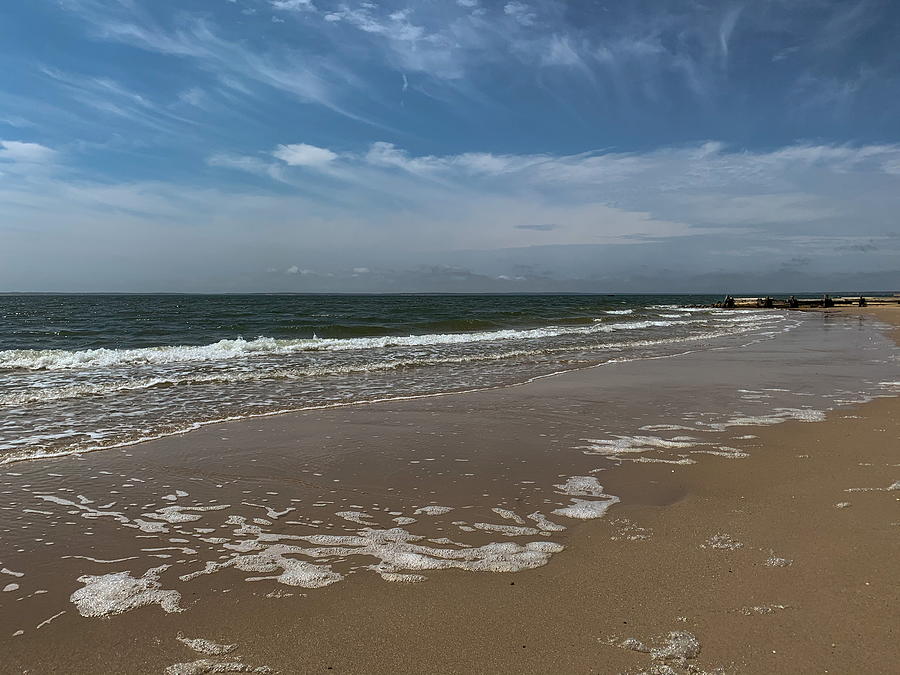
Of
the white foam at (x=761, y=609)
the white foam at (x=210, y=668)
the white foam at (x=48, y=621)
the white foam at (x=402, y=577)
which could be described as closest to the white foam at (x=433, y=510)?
the white foam at (x=402, y=577)

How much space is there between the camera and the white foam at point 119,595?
3.30 m

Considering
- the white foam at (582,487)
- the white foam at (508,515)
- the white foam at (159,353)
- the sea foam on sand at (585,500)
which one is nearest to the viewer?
the white foam at (508,515)

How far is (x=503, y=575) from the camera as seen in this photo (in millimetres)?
3645

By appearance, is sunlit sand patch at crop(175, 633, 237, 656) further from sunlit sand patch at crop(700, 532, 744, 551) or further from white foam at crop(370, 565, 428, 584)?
sunlit sand patch at crop(700, 532, 744, 551)

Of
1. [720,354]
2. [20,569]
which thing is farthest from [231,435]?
[720,354]

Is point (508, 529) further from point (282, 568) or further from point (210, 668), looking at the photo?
point (210, 668)

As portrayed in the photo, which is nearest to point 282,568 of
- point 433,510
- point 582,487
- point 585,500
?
point 433,510

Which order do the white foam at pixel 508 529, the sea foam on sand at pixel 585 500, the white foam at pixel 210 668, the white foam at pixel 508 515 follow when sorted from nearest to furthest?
the white foam at pixel 210 668 < the white foam at pixel 508 529 < the white foam at pixel 508 515 < the sea foam on sand at pixel 585 500

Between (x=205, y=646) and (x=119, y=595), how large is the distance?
905 millimetres

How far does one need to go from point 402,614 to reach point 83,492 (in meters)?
3.93

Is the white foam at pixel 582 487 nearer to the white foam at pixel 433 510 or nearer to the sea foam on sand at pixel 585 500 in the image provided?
the sea foam on sand at pixel 585 500

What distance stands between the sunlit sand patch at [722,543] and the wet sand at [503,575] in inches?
0.9

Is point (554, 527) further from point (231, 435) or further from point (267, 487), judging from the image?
point (231, 435)

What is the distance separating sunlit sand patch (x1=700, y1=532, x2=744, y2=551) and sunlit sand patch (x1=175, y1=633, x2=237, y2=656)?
3.20 m
